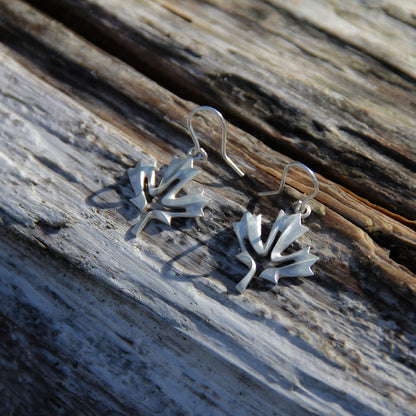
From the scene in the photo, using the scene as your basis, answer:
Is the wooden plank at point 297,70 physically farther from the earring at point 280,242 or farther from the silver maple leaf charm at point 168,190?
the silver maple leaf charm at point 168,190

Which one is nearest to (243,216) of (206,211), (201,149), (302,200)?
(206,211)

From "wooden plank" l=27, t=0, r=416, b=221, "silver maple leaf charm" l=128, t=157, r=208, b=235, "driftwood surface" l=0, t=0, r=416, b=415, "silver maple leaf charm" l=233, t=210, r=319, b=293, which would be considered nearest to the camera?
"driftwood surface" l=0, t=0, r=416, b=415

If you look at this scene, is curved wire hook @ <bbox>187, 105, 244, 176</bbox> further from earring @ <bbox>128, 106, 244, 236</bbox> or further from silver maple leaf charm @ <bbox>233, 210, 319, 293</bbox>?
silver maple leaf charm @ <bbox>233, 210, 319, 293</bbox>

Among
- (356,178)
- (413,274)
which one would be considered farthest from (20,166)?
(413,274)

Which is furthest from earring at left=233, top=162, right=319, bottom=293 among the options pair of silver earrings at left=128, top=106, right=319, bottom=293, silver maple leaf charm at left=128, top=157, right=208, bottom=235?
silver maple leaf charm at left=128, top=157, right=208, bottom=235

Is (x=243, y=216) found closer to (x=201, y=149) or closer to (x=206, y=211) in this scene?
(x=206, y=211)

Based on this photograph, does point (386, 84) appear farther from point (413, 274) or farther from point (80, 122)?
point (80, 122)

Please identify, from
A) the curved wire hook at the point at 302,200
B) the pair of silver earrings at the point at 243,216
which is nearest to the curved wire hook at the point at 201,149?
the pair of silver earrings at the point at 243,216
